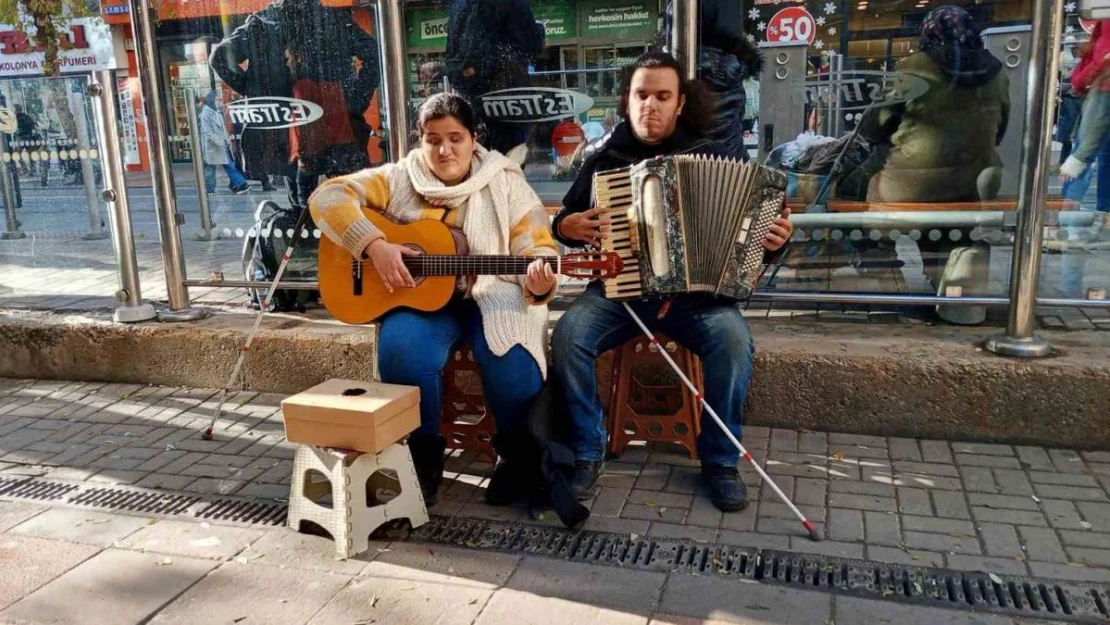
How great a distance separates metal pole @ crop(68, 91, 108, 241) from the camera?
498 cm

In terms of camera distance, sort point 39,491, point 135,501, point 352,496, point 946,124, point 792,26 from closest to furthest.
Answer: point 352,496, point 135,501, point 39,491, point 792,26, point 946,124

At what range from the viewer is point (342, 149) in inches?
193

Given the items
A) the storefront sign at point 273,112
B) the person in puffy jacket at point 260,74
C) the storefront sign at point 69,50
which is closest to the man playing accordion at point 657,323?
the storefront sign at point 273,112

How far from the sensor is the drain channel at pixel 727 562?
2.63m

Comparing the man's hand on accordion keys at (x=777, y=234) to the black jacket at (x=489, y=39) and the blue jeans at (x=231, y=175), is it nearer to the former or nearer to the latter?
the black jacket at (x=489, y=39)

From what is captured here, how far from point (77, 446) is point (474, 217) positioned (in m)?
2.24

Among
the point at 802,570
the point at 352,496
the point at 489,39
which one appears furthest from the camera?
the point at 489,39

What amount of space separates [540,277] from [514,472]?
77 centimetres

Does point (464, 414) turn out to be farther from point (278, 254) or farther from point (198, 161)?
point (198, 161)

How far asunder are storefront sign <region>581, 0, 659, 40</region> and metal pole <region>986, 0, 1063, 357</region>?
166 cm

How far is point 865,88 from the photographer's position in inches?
169

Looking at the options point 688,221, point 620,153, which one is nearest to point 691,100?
point 620,153

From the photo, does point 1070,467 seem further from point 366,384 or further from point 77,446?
point 77,446

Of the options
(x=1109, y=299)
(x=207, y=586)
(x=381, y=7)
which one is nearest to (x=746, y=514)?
(x=207, y=586)
